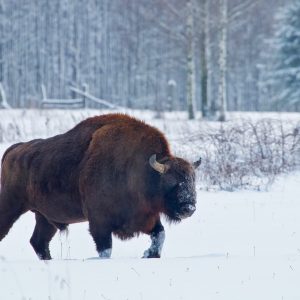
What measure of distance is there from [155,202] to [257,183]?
589cm

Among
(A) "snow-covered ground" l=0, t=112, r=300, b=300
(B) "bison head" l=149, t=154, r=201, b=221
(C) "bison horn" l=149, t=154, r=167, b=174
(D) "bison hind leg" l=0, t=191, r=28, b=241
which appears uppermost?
(C) "bison horn" l=149, t=154, r=167, b=174

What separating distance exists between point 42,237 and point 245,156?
5.94 metres

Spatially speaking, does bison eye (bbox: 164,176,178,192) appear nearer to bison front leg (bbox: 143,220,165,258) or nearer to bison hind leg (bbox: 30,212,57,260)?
bison front leg (bbox: 143,220,165,258)

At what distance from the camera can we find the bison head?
7.98 meters

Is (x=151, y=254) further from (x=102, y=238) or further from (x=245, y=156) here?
(x=245, y=156)

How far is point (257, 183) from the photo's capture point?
13.9 m

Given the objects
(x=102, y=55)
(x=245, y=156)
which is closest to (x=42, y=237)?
(x=245, y=156)

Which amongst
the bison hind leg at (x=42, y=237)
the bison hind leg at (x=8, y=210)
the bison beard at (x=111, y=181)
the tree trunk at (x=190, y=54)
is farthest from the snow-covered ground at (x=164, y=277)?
the tree trunk at (x=190, y=54)

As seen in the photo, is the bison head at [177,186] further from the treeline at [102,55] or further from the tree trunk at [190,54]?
the treeline at [102,55]

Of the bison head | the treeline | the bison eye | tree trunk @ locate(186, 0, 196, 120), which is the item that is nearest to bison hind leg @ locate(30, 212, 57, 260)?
the bison head

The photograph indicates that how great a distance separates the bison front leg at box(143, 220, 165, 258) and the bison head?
0.31m

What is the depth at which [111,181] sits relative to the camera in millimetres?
8406

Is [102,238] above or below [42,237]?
above

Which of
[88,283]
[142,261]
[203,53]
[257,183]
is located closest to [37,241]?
[142,261]
